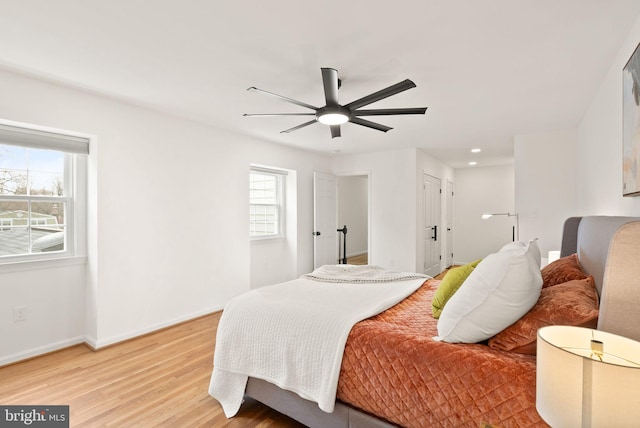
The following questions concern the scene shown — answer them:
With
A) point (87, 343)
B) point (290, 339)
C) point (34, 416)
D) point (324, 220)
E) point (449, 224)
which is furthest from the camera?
point (449, 224)

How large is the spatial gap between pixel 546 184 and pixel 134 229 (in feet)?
16.9

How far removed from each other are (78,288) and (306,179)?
354 centimetres

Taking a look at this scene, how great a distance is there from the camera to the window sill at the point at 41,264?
2717mm

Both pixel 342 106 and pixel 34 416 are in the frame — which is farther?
pixel 342 106

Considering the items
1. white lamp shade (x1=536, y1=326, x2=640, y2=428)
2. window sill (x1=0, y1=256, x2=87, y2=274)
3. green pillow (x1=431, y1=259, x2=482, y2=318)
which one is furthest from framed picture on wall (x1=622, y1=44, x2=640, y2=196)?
window sill (x1=0, y1=256, x2=87, y2=274)

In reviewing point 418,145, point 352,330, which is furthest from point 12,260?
point 418,145

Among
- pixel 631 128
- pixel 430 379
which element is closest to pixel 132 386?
pixel 430 379

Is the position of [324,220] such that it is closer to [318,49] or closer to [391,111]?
[391,111]

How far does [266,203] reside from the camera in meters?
5.32

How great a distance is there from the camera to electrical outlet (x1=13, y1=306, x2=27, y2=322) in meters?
2.73

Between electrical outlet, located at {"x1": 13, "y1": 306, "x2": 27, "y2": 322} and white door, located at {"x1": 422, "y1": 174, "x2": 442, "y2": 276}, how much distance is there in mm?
5316

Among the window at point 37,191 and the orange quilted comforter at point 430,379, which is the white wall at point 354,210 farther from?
the orange quilted comforter at point 430,379

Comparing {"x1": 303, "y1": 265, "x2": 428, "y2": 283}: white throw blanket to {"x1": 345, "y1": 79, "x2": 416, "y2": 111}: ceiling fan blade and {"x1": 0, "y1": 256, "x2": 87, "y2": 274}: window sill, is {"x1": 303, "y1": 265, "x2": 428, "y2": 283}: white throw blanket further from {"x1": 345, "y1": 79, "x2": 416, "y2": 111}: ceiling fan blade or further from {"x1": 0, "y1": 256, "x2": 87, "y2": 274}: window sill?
{"x1": 0, "y1": 256, "x2": 87, "y2": 274}: window sill

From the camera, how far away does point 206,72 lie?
250cm
